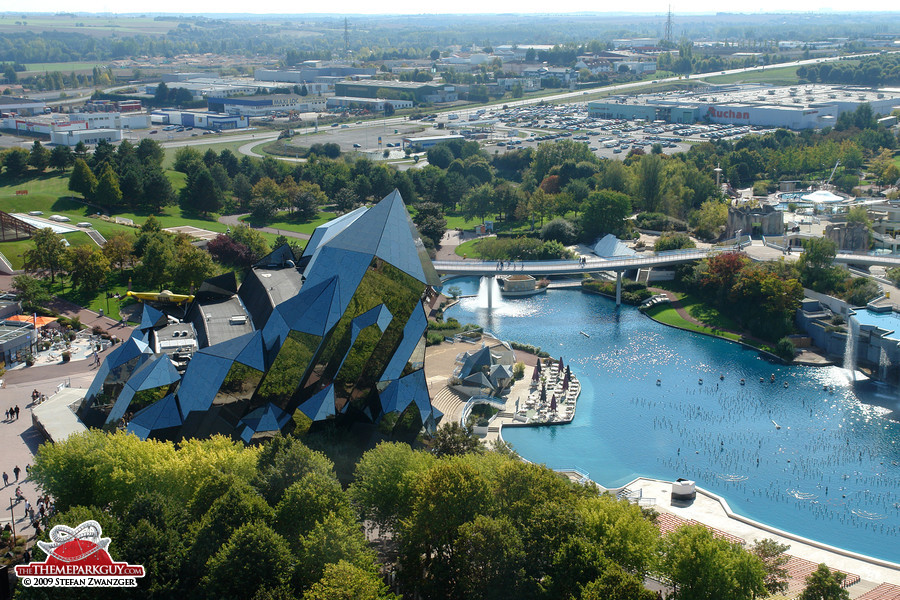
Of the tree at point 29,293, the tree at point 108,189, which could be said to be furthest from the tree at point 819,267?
the tree at point 108,189

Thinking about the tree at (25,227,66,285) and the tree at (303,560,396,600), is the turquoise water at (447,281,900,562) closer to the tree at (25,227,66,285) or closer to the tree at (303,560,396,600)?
the tree at (303,560,396,600)

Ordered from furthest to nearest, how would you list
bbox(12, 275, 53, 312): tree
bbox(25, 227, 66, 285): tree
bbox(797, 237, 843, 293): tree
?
bbox(25, 227, 66, 285): tree → bbox(797, 237, 843, 293): tree → bbox(12, 275, 53, 312): tree

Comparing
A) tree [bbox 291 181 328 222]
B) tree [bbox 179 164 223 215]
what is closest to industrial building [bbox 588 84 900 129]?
tree [bbox 291 181 328 222]

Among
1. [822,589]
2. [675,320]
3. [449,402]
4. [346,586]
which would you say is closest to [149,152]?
[675,320]

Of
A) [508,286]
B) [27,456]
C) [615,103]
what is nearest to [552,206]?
[508,286]

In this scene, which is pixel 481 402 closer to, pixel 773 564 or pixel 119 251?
pixel 773 564

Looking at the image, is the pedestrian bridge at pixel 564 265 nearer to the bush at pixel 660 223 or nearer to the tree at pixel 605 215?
the tree at pixel 605 215
